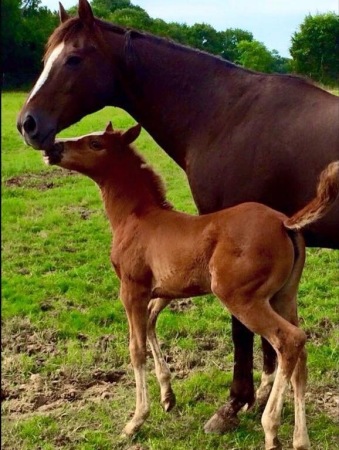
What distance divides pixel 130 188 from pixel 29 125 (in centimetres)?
63

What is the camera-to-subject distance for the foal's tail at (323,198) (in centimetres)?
256

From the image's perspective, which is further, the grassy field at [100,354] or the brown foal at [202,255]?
the grassy field at [100,354]

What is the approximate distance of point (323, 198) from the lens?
2.62m

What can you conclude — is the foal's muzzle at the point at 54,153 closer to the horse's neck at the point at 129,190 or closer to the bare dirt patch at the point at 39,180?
the horse's neck at the point at 129,190

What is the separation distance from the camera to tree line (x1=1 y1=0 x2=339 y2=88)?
233 cm

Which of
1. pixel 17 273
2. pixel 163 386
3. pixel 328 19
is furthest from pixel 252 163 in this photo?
pixel 328 19

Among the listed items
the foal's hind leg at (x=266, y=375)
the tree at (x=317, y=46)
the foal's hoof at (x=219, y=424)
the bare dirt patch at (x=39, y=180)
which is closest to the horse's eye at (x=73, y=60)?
the foal's hind leg at (x=266, y=375)

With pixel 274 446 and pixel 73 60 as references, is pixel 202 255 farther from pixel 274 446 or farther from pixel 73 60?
pixel 73 60

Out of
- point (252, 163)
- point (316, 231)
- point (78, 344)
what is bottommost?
point (78, 344)

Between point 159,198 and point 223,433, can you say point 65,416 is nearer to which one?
point 223,433

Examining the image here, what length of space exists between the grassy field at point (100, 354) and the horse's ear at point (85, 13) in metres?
0.55

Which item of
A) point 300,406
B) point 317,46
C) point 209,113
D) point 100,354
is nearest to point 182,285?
point 300,406

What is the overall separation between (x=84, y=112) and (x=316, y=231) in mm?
1417

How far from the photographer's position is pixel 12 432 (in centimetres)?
323
